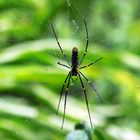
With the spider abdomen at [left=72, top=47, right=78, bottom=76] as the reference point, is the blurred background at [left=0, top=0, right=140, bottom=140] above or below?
above

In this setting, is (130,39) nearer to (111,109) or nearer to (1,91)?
(111,109)

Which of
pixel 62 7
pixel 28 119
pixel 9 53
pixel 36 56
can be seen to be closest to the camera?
pixel 28 119

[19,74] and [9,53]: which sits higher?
[9,53]

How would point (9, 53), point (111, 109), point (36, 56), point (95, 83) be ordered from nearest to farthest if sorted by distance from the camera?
point (36, 56)
point (9, 53)
point (111, 109)
point (95, 83)

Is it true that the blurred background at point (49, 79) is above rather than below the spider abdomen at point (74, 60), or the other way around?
above

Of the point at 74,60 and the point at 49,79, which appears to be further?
the point at 49,79

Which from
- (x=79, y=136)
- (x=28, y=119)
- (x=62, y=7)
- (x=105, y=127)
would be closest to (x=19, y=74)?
(x=28, y=119)

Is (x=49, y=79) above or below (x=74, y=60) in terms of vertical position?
above

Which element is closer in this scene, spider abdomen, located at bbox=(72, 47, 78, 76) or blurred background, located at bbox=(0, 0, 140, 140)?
spider abdomen, located at bbox=(72, 47, 78, 76)
